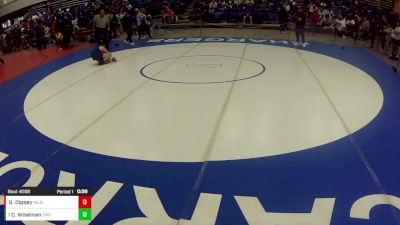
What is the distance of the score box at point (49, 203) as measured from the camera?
108 inches

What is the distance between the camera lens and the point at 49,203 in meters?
2.74

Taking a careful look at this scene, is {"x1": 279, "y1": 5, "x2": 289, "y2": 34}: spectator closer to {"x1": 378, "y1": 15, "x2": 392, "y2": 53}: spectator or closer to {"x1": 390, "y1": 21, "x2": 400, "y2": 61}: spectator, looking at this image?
{"x1": 378, "y1": 15, "x2": 392, "y2": 53}: spectator

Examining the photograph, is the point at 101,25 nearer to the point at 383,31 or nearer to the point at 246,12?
the point at 246,12

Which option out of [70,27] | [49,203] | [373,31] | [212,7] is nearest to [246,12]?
[212,7]

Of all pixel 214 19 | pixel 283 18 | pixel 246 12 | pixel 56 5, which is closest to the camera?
pixel 283 18

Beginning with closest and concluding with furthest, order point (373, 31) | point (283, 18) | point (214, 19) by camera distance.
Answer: point (373, 31) < point (283, 18) < point (214, 19)

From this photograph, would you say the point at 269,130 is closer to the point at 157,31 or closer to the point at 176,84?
the point at 176,84

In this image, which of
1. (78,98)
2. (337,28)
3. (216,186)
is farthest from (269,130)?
(337,28)

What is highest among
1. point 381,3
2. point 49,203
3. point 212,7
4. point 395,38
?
point 212,7

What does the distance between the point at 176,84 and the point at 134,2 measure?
1445cm

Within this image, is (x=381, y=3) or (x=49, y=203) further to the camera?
(x=381, y=3)

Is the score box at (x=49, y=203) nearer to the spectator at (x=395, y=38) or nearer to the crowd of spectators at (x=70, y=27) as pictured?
the crowd of spectators at (x=70, y=27)

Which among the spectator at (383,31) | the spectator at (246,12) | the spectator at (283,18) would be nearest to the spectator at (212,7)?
the spectator at (246,12)

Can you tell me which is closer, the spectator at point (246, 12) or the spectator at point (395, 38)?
the spectator at point (395, 38)
